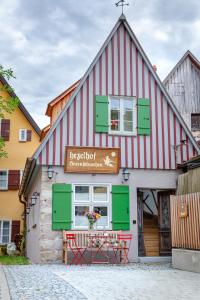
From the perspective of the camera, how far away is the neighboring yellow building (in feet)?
83.6

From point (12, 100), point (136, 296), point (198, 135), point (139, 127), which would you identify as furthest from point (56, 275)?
point (198, 135)

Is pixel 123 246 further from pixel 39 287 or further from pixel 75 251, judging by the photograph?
pixel 39 287

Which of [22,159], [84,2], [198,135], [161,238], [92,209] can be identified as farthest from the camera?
[22,159]

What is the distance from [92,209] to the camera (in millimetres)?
14641

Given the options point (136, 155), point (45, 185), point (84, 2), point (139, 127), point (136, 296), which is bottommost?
point (136, 296)

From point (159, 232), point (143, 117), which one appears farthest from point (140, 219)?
point (143, 117)

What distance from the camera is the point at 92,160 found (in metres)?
14.8

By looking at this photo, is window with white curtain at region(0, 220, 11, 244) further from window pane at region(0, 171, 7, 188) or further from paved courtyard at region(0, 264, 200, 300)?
paved courtyard at region(0, 264, 200, 300)

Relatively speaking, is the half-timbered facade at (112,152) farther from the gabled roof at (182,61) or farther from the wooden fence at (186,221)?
the gabled roof at (182,61)

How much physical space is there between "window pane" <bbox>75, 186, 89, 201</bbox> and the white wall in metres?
0.23

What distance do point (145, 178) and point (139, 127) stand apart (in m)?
1.68

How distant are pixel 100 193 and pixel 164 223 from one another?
9.06 ft

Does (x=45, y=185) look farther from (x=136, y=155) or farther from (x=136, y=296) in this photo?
(x=136, y=296)

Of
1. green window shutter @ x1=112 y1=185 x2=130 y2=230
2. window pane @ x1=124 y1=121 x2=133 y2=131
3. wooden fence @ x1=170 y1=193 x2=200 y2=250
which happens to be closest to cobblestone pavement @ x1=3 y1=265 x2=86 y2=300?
wooden fence @ x1=170 y1=193 x2=200 y2=250
